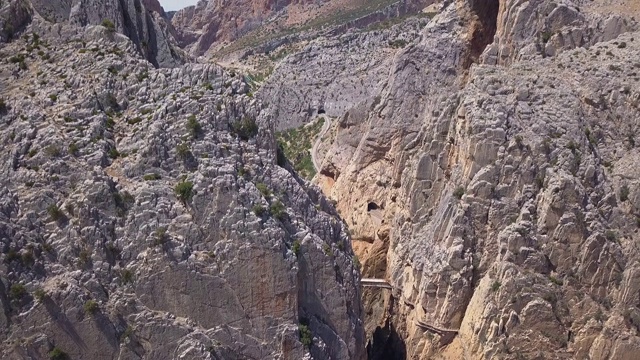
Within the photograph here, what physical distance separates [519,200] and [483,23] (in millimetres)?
18343

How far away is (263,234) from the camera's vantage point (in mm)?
39312

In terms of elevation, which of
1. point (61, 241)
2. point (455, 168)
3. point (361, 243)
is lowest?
point (361, 243)

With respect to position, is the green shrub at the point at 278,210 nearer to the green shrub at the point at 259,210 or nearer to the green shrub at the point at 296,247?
the green shrub at the point at 259,210

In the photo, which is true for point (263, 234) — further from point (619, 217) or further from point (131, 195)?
point (619, 217)

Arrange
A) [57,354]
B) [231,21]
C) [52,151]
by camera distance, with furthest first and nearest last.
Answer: [231,21], [52,151], [57,354]

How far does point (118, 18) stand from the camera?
1764 inches

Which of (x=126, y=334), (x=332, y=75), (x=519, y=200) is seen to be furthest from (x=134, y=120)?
(x=332, y=75)

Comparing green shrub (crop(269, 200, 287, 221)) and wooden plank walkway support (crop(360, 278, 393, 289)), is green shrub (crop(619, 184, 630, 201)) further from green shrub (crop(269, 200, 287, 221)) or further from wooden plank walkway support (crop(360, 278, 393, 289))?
green shrub (crop(269, 200, 287, 221))

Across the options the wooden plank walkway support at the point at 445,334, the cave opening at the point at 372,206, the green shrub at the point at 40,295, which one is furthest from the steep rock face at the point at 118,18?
the wooden plank walkway support at the point at 445,334

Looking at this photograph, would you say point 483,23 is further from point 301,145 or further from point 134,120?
point 301,145

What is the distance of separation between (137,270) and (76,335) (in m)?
3.81

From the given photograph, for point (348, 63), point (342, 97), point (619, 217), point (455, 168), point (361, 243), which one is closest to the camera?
point (619, 217)

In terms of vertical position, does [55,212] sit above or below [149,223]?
above

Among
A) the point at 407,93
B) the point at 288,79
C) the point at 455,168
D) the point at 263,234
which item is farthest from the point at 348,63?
the point at 263,234
